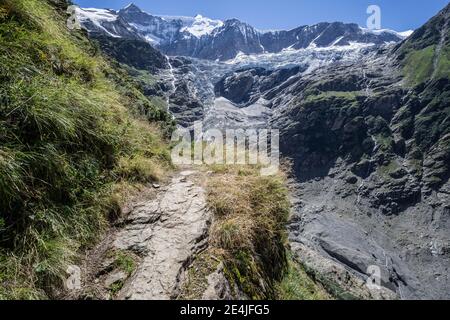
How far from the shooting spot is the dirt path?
5.50 m

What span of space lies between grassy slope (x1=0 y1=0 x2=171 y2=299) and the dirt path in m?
0.42

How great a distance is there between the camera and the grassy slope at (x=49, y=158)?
5.21 m

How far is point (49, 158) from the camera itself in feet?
20.4

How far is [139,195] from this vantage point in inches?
329

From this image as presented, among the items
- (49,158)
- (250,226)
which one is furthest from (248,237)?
(49,158)

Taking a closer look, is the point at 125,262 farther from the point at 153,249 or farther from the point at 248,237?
the point at 248,237

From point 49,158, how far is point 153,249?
7.70ft

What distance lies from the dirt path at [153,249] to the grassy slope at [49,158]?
16.6 inches

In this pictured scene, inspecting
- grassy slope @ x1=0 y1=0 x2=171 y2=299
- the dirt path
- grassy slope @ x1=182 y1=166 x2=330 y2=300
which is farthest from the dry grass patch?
grassy slope @ x1=0 y1=0 x2=171 y2=299

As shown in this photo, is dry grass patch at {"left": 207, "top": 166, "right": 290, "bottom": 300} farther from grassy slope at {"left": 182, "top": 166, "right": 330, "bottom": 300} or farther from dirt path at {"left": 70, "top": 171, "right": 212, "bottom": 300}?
dirt path at {"left": 70, "top": 171, "right": 212, "bottom": 300}

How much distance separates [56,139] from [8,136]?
A: 3.13 ft

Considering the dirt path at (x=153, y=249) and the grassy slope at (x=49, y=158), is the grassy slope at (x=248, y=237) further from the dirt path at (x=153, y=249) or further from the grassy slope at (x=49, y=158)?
the grassy slope at (x=49, y=158)

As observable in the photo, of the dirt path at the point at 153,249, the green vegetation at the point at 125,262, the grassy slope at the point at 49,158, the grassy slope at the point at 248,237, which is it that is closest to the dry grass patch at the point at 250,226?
the grassy slope at the point at 248,237
